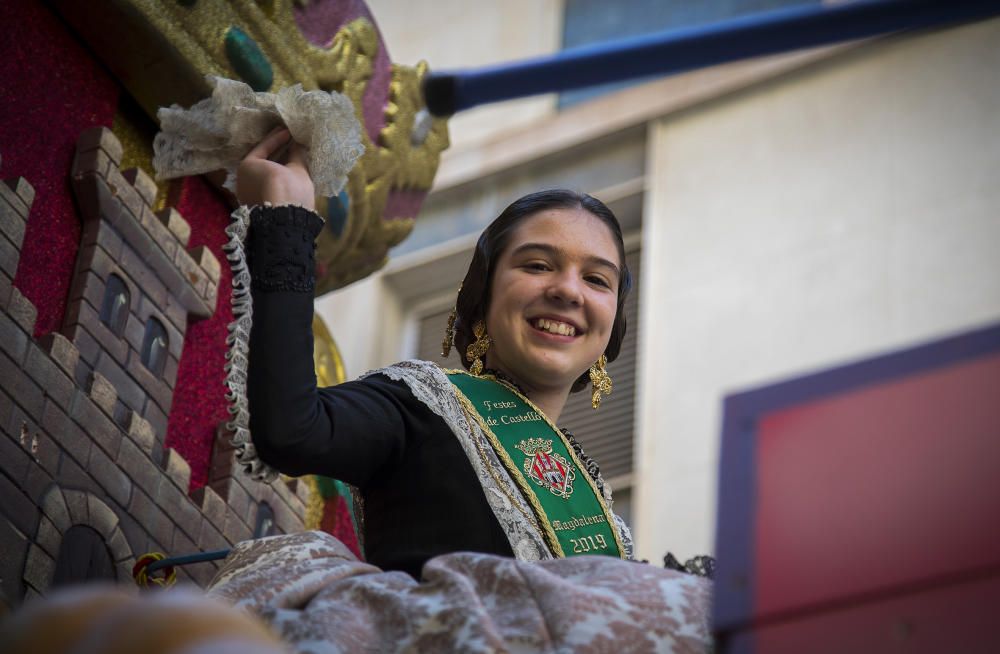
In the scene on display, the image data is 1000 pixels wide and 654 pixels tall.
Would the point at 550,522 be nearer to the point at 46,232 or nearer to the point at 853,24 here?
the point at 46,232

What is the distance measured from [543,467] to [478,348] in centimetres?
34

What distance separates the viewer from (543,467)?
2.93 meters

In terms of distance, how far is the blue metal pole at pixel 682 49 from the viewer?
4219 millimetres

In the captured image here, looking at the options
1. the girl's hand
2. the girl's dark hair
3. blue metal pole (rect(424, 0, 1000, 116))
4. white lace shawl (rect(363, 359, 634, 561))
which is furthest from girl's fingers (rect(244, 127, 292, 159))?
blue metal pole (rect(424, 0, 1000, 116))

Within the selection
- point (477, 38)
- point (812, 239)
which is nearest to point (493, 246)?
point (812, 239)

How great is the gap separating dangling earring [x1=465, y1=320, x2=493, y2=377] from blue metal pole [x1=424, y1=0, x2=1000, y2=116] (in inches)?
46.2

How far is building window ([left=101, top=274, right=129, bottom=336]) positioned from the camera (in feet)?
11.2

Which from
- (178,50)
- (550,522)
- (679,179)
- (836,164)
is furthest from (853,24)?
(679,179)

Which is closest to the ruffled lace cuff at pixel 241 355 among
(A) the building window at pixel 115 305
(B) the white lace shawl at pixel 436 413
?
(B) the white lace shawl at pixel 436 413

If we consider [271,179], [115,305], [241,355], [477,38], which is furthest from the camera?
[477,38]

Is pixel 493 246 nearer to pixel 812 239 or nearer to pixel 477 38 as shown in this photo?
pixel 812 239

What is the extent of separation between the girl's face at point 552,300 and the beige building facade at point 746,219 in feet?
15.8

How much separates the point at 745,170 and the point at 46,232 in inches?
245

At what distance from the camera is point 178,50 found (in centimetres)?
358
